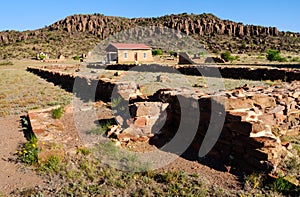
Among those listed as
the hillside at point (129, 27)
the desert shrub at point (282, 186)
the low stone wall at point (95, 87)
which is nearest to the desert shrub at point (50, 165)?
the desert shrub at point (282, 186)

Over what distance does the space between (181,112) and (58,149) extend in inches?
122

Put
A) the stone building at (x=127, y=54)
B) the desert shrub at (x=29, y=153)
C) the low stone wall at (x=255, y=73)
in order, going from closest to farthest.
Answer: the desert shrub at (x=29, y=153) → the low stone wall at (x=255, y=73) → the stone building at (x=127, y=54)

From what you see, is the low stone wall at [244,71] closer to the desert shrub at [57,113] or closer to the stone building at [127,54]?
the desert shrub at [57,113]

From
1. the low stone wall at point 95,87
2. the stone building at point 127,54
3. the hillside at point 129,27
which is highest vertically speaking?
the hillside at point 129,27

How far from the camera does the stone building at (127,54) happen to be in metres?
38.4

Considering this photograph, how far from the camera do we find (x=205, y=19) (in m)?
101

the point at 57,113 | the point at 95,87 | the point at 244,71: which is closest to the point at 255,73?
the point at 244,71

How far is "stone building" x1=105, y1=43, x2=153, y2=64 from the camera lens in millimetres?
38394

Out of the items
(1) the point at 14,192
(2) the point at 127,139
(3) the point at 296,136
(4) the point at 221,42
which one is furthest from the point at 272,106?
(4) the point at 221,42

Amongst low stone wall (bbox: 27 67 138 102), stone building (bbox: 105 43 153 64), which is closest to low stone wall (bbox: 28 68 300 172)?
low stone wall (bbox: 27 67 138 102)

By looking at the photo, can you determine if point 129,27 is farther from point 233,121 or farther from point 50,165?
point 50,165

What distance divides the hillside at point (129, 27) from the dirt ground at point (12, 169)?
51495 mm

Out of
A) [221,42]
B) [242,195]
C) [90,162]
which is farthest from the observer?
[221,42]

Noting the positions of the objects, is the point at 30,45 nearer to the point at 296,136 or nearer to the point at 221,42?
the point at 221,42
